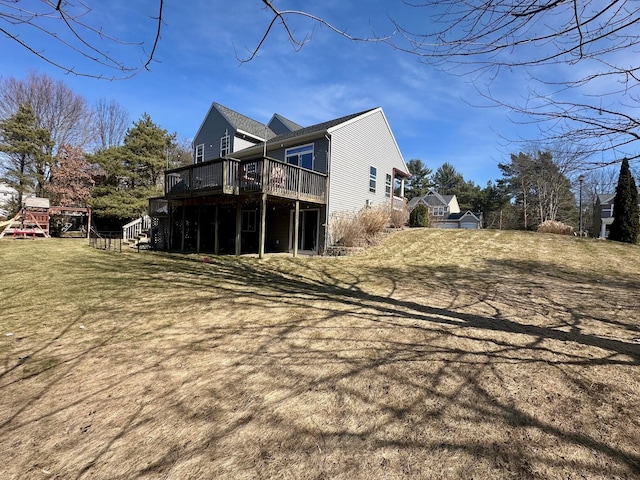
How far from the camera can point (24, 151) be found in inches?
879

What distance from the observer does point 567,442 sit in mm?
2111

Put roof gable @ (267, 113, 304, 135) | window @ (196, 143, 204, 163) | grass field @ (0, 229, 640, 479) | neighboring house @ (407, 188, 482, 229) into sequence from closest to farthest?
grass field @ (0, 229, 640, 479) → window @ (196, 143, 204, 163) → roof gable @ (267, 113, 304, 135) → neighboring house @ (407, 188, 482, 229)

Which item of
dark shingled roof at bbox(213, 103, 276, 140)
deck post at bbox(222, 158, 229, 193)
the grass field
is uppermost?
dark shingled roof at bbox(213, 103, 276, 140)

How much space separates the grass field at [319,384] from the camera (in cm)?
208

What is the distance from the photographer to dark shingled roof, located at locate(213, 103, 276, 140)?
2033 centimetres

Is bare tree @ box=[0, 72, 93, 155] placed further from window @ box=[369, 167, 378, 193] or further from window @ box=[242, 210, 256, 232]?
window @ box=[369, 167, 378, 193]

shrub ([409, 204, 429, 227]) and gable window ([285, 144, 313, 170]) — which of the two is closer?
gable window ([285, 144, 313, 170])

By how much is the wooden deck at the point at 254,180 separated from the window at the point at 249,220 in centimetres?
387

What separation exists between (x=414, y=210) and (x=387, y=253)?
36.3ft

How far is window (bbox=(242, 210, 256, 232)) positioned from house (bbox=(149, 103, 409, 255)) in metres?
0.06

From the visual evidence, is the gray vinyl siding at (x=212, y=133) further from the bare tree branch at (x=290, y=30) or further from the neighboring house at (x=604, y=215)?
the neighboring house at (x=604, y=215)

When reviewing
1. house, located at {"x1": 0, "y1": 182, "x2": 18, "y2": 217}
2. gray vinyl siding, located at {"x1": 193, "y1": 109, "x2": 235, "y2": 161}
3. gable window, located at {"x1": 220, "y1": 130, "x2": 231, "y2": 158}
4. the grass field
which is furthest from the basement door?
house, located at {"x1": 0, "y1": 182, "x2": 18, "y2": 217}

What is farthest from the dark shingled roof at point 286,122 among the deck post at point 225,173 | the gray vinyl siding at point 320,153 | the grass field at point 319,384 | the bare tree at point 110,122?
the bare tree at point 110,122

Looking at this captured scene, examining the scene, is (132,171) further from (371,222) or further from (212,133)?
(371,222)
